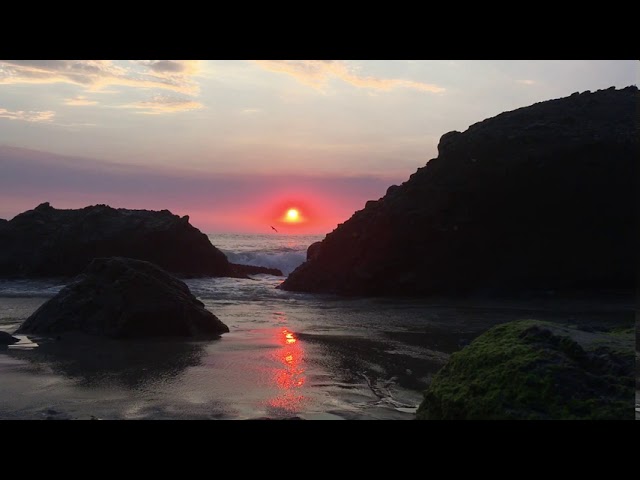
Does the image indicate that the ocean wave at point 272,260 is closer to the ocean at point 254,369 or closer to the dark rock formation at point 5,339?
the ocean at point 254,369

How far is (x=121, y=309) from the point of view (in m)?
8.48

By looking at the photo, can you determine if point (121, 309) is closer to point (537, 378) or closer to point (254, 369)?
point (254, 369)

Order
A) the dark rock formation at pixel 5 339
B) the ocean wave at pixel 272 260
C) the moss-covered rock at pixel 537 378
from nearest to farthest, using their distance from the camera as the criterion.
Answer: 1. the moss-covered rock at pixel 537 378
2. the dark rock formation at pixel 5 339
3. the ocean wave at pixel 272 260

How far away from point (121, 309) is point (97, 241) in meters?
16.8

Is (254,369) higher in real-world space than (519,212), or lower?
lower

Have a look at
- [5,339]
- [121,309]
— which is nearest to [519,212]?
[121,309]

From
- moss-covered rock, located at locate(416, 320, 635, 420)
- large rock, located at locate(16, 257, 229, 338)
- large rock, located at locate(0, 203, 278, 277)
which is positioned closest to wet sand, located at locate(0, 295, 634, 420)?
large rock, located at locate(16, 257, 229, 338)

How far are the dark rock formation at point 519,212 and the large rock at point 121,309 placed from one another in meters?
8.74

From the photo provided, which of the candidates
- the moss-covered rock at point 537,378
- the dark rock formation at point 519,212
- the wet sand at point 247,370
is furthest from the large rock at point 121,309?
the dark rock formation at point 519,212

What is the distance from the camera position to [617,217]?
1611 centimetres

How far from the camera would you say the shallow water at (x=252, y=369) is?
4664 millimetres

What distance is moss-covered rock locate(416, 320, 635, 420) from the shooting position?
3342mm
